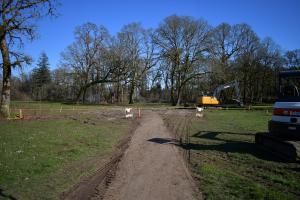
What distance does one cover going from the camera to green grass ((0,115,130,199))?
6.98 metres

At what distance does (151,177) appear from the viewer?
7.86 m

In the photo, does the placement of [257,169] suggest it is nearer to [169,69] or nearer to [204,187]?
[204,187]

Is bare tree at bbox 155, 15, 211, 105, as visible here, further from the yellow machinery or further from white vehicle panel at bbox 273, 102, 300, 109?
white vehicle panel at bbox 273, 102, 300, 109

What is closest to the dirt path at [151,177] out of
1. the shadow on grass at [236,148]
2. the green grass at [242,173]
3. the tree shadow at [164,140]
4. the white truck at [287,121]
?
the green grass at [242,173]

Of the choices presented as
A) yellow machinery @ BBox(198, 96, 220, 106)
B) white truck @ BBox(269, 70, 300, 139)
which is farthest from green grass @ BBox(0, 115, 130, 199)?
yellow machinery @ BBox(198, 96, 220, 106)

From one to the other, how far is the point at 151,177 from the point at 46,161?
3837 millimetres

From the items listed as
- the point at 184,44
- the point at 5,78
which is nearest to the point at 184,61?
the point at 184,44

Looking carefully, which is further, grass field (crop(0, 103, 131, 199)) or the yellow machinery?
the yellow machinery

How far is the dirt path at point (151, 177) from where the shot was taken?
652cm

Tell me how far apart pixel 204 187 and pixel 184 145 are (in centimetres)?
595

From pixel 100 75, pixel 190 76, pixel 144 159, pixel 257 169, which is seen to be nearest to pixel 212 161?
pixel 257 169

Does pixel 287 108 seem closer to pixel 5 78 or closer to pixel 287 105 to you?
pixel 287 105

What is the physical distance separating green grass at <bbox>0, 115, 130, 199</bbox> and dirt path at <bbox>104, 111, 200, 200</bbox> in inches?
45.6

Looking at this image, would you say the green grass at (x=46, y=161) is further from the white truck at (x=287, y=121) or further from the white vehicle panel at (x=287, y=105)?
the white vehicle panel at (x=287, y=105)
